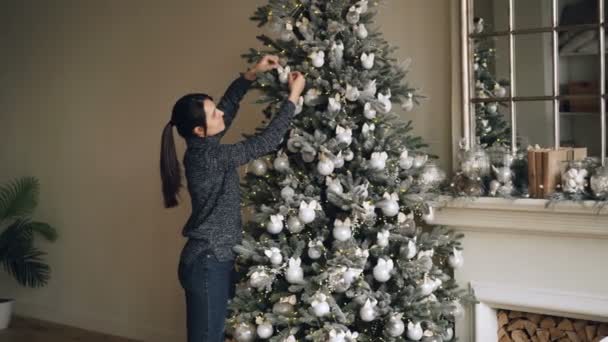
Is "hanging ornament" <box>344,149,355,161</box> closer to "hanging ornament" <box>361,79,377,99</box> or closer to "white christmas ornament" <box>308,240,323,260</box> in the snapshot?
"hanging ornament" <box>361,79,377,99</box>

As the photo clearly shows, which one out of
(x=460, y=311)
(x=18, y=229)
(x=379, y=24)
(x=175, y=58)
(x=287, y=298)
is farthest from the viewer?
(x=18, y=229)

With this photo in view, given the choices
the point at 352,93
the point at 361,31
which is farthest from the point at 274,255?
the point at 361,31

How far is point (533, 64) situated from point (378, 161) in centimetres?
78

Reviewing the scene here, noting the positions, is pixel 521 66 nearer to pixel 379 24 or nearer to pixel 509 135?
pixel 509 135

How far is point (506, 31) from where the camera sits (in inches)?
125

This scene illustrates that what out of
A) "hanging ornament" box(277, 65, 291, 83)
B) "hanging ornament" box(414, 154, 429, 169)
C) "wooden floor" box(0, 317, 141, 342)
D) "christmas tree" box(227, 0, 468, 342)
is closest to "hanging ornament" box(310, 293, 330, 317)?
"christmas tree" box(227, 0, 468, 342)

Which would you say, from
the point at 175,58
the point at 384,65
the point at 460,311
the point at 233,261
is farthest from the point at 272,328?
the point at 175,58

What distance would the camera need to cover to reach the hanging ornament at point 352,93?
116 inches

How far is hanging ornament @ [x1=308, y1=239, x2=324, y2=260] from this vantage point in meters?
2.91

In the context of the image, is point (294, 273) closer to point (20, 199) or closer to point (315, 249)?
point (315, 249)

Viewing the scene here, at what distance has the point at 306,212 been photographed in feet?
9.47

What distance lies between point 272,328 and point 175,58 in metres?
1.96

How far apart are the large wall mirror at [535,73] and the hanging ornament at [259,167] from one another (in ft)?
2.82

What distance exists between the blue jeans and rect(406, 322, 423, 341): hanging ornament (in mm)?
725
